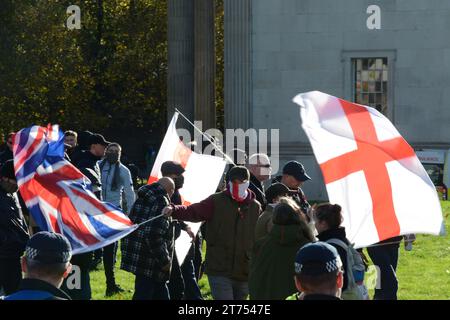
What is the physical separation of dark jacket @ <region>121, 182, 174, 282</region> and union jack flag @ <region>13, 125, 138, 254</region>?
1253 millimetres

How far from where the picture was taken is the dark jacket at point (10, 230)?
11.6 meters

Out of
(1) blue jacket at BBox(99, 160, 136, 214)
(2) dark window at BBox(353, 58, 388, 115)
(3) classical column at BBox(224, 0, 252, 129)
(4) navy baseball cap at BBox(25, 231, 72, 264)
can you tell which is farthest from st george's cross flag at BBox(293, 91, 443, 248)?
(2) dark window at BBox(353, 58, 388, 115)

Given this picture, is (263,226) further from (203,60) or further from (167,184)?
(203,60)

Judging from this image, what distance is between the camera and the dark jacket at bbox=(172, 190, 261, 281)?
11.3 metres

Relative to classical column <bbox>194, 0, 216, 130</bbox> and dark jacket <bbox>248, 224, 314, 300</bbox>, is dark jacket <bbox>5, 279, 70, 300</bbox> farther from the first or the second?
classical column <bbox>194, 0, 216, 130</bbox>

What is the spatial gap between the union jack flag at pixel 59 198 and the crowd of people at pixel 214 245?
2.20 ft

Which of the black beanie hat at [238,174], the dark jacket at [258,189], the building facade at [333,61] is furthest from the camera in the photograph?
the building facade at [333,61]

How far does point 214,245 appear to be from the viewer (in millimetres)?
11398

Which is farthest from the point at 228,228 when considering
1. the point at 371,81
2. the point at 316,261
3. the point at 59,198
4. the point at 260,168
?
the point at 371,81

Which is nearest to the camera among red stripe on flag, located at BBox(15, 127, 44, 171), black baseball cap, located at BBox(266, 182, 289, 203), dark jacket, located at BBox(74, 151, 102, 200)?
red stripe on flag, located at BBox(15, 127, 44, 171)

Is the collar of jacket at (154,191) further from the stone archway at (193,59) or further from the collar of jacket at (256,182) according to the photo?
the stone archway at (193,59)

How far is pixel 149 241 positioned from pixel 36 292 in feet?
19.7

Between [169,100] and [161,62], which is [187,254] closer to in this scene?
[169,100]

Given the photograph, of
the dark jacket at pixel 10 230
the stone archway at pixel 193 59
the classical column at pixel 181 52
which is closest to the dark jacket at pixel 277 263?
the dark jacket at pixel 10 230
